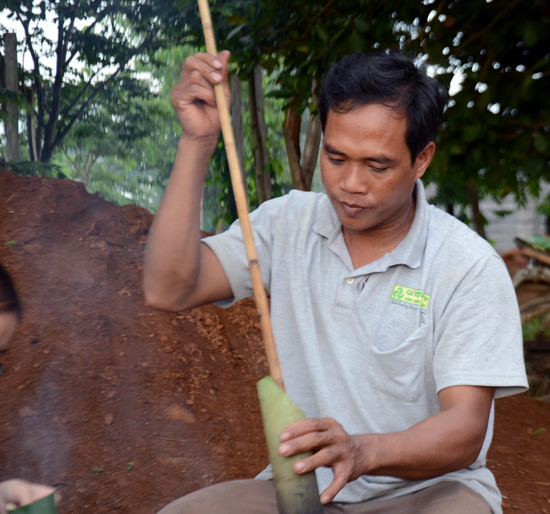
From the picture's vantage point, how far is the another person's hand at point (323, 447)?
1290 mm

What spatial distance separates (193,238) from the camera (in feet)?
5.75

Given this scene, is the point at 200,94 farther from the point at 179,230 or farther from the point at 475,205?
the point at 475,205

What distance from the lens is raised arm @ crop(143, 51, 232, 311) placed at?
64.4 inches

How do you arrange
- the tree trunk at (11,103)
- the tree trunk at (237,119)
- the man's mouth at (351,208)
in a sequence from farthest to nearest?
the tree trunk at (11,103)
the tree trunk at (237,119)
the man's mouth at (351,208)

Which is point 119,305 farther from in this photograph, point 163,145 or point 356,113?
point 163,145

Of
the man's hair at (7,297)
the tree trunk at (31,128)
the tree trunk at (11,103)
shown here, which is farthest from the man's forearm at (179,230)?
the tree trunk at (31,128)

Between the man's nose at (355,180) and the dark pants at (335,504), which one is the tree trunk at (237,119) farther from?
Answer: the dark pants at (335,504)

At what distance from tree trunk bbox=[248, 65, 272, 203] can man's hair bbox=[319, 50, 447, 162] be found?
423 centimetres

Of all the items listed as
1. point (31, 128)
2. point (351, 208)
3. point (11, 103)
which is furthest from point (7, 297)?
point (31, 128)

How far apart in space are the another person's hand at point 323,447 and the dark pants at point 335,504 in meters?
0.43

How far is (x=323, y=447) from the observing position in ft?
4.33

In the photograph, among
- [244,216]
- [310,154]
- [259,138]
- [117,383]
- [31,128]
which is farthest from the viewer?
[31,128]

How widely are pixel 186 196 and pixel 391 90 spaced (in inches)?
24.1

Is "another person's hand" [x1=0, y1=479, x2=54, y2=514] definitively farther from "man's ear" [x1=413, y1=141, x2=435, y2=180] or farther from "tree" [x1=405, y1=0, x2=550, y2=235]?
"tree" [x1=405, y1=0, x2=550, y2=235]
